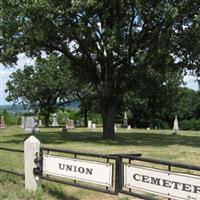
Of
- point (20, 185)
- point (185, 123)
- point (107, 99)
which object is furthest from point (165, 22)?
point (185, 123)

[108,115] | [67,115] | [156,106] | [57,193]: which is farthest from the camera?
[67,115]

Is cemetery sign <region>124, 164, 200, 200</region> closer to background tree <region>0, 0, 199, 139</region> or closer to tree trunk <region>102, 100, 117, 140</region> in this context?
background tree <region>0, 0, 199, 139</region>

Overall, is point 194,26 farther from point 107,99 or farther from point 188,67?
point 107,99

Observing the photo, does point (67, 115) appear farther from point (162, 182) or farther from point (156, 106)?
point (162, 182)

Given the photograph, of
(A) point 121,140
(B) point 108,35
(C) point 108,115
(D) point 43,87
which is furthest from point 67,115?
(B) point 108,35

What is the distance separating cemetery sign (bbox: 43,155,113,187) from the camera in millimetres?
9039

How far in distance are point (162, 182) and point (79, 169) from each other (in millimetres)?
2109

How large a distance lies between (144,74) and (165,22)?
393 cm

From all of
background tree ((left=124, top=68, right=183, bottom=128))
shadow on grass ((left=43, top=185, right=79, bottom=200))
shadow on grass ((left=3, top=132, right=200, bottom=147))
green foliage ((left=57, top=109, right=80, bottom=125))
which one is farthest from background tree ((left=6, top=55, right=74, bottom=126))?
shadow on grass ((left=43, top=185, right=79, bottom=200))

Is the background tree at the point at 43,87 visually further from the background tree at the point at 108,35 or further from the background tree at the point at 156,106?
the background tree at the point at 108,35

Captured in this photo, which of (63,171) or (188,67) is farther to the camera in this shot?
(188,67)

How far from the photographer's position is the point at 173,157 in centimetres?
1692

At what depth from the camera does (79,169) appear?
9633 millimetres

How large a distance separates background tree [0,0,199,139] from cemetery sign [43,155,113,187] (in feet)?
37.9
